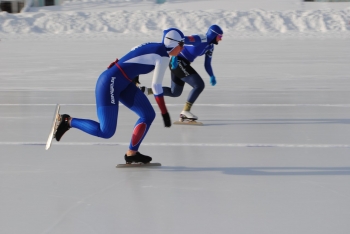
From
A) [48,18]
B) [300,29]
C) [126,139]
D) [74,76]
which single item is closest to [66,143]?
[126,139]

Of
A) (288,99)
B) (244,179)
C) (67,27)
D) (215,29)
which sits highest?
(215,29)

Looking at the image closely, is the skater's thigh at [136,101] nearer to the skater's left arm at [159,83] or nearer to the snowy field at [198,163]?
the skater's left arm at [159,83]

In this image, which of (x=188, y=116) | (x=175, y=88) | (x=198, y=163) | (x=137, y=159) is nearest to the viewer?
(x=137, y=159)

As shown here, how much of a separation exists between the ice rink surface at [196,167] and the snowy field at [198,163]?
0.03 ft

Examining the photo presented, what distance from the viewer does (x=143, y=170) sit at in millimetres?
4500

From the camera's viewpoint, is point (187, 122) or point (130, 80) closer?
point (130, 80)

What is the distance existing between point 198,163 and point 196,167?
136 mm

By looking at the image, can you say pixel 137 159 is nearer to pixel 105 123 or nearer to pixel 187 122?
pixel 105 123

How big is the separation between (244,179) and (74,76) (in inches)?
292

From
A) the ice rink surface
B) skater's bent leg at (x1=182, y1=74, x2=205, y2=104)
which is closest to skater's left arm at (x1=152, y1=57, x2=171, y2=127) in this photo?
the ice rink surface

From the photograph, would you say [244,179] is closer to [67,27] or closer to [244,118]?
[244,118]

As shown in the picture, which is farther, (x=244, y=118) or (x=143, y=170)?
(x=244, y=118)

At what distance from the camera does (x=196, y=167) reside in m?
4.58

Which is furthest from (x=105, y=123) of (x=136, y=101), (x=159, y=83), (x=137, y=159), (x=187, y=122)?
(x=187, y=122)
